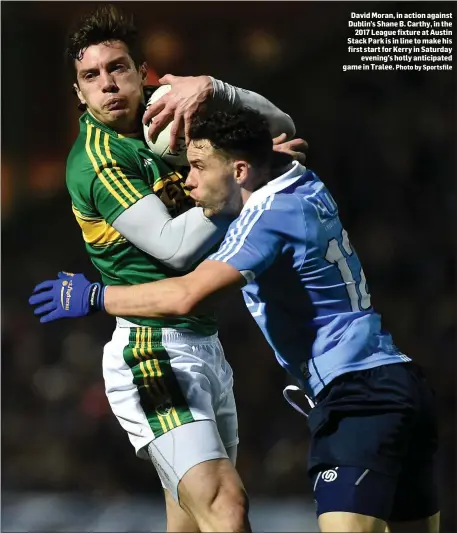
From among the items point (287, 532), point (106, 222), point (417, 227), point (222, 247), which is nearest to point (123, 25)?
point (106, 222)

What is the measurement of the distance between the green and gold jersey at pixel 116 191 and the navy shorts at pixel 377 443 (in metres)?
0.81

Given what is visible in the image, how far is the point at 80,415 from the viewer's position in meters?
6.86

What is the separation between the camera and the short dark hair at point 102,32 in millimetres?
4012

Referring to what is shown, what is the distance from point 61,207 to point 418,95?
276cm

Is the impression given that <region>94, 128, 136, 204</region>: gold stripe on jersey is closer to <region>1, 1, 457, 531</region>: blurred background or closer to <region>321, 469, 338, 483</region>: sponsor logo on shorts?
<region>321, 469, 338, 483</region>: sponsor logo on shorts

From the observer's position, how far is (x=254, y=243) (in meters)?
3.26

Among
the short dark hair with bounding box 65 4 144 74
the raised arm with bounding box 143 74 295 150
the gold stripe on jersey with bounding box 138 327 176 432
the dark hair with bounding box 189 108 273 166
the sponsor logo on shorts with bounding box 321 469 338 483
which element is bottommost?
the sponsor logo on shorts with bounding box 321 469 338 483

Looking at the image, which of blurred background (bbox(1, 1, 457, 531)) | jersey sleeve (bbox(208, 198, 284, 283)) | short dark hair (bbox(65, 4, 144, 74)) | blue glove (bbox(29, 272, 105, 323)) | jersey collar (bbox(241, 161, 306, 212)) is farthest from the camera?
blurred background (bbox(1, 1, 457, 531))

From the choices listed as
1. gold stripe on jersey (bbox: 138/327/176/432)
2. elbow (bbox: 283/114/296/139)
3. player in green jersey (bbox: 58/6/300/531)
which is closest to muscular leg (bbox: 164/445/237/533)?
player in green jersey (bbox: 58/6/300/531)

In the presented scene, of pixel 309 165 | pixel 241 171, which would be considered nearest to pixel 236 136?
pixel 241 171

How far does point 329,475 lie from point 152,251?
1.09m

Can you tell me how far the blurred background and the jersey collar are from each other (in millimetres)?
3415

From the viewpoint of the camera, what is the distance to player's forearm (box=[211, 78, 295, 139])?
12.7 feet

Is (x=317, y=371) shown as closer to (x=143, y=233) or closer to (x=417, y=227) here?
(x=143, y=233)
